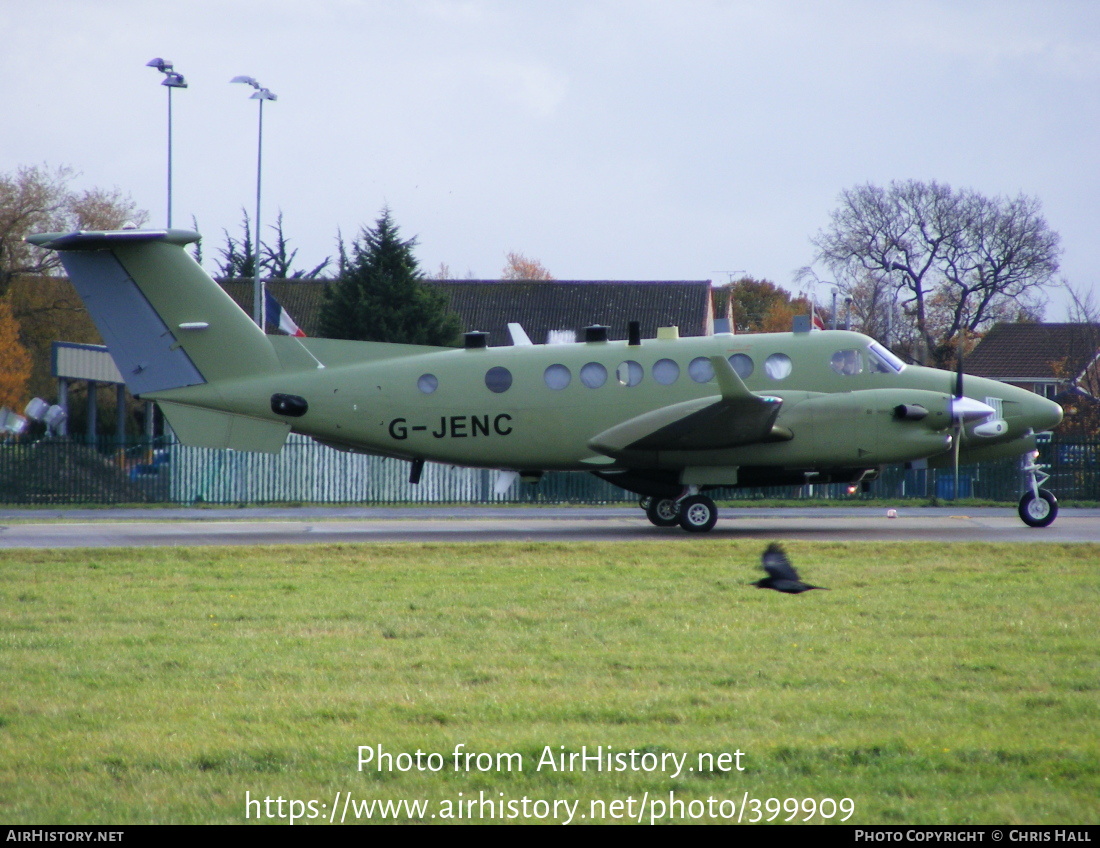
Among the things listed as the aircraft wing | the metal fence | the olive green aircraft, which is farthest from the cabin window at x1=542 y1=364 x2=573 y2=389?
the metal fence

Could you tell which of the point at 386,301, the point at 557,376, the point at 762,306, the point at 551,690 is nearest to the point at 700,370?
the point at 557,376

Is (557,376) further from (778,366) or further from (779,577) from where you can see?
(779,577)

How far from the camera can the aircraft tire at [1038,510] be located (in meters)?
20.7

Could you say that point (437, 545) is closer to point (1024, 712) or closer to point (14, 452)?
point (1024, 712)

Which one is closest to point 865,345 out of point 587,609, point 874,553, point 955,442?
point 955,442

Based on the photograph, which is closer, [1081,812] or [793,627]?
[1081,812]

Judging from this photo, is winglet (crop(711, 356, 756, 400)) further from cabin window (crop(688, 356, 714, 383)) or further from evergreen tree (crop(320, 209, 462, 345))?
evergreen tree (crop(320, 209, 462, 345))

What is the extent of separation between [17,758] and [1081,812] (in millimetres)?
5787

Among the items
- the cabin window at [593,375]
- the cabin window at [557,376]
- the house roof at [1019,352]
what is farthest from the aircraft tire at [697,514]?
the house roof at [1019,352]

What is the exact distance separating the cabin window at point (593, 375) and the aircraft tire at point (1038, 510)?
826 centimetres

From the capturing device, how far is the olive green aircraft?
1941 cm

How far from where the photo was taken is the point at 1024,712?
7.34 meters

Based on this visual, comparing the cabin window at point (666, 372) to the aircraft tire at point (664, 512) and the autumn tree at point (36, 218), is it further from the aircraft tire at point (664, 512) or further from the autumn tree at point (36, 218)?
the autumn tree at point (36, 218)

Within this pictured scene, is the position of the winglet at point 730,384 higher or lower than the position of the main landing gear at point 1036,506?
higher
